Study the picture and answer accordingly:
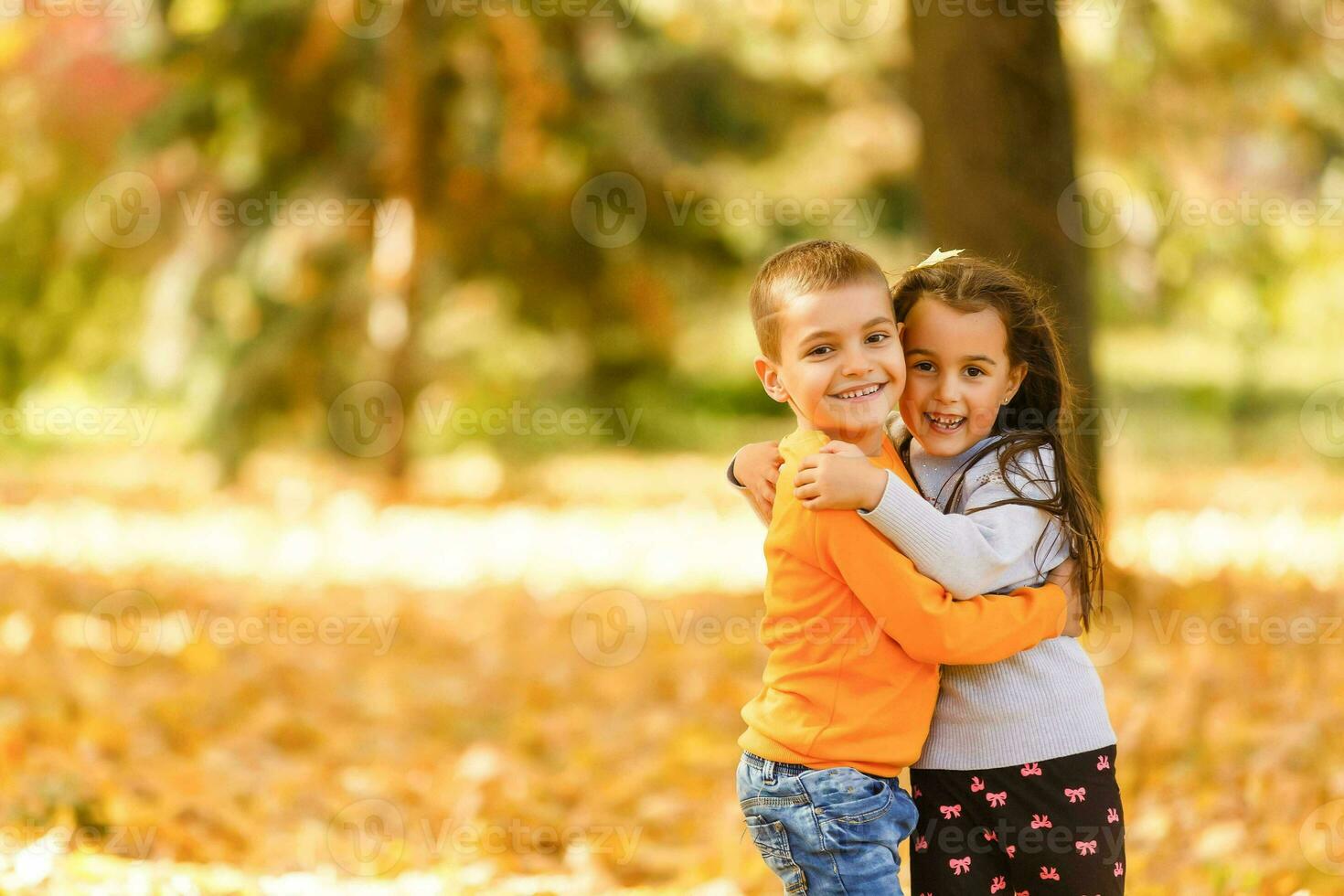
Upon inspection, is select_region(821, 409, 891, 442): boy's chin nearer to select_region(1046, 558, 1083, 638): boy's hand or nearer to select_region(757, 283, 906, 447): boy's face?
select_region(757, 283, 906, 447): boy's face

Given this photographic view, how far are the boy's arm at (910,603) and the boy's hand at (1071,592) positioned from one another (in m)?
0.18

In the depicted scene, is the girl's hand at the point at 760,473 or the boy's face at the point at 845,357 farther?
the girl's hand at the point at 760,473

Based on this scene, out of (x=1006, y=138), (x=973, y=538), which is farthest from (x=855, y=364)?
(x=1006, y=138)

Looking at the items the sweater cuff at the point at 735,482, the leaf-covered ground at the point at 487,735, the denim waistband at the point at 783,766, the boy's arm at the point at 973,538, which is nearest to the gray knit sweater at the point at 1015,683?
the boy's arm at the point at 973,538

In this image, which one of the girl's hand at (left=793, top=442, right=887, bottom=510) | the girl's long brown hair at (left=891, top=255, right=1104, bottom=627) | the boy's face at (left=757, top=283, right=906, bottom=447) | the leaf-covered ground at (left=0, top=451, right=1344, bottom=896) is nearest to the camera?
the girl's hand at (left=793, top=442, right=887, bottom=510)

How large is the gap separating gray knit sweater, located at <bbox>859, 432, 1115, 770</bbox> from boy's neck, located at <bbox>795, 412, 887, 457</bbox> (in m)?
0.17

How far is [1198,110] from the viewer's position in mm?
11281

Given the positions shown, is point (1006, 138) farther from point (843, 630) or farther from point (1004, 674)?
point (843, 630)

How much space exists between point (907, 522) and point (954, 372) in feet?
1.19

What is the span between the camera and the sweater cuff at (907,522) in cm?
215

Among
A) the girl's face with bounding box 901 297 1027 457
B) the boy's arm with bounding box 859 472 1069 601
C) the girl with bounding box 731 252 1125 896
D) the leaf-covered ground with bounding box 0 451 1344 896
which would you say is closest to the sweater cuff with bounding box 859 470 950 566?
the boy's arm with bounding box 859 472 1069 601

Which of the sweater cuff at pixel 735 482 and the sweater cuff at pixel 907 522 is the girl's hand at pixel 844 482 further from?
the sweater cuff at pixel 735 482

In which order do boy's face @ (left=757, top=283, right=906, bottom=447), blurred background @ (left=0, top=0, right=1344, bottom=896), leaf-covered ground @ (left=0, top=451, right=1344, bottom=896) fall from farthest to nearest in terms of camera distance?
1. blurred background @ (left=0, top=0, right=1344, bottom=896)
2. leaf-covered ground @ (left=0, top=451, right=1344, bottom=896)
3. boy's face @ (left=757, top=283, right=906, bottom=447)

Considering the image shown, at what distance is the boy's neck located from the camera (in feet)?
7.55
